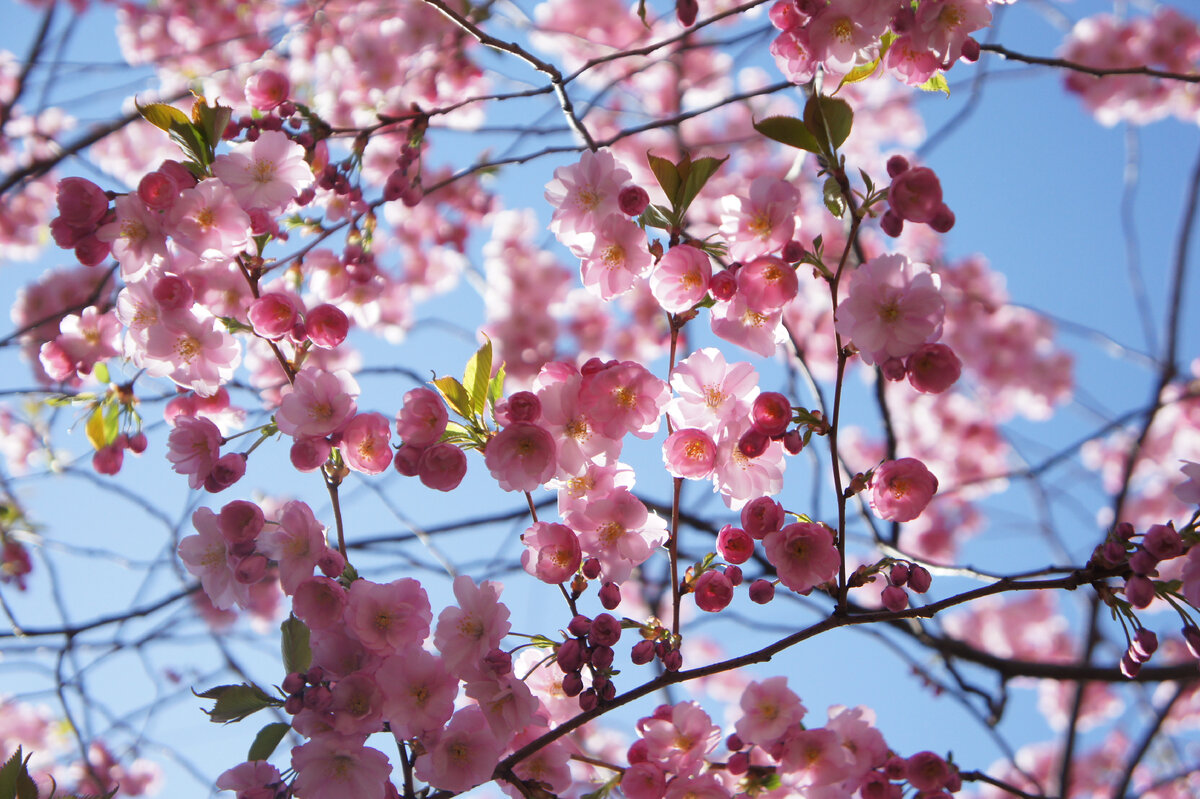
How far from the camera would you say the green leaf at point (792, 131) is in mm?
1009

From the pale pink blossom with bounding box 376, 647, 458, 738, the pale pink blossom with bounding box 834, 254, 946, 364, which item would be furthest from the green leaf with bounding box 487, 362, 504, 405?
the pale pink blossom with bounding box 834, 254, 946, 364

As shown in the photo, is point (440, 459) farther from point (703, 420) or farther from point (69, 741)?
point (69, 741)

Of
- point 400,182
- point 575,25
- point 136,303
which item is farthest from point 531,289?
point 136,303

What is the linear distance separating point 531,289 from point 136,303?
4556 millimetres

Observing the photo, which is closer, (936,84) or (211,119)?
(211,119)

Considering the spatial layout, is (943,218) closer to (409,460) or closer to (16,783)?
(409,460)

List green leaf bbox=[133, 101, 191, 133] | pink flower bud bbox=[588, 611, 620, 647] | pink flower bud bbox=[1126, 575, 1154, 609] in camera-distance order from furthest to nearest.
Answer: green leaf bbox=[133, 101, 191, 133] → pink flower bud bbox=[588, 611, 620, 647] → pink flower bud bbox=[1126, 575, 1154, 609]

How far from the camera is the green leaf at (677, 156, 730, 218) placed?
3.58 feet

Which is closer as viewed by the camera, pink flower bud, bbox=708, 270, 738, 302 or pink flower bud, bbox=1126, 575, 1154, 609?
pink flower bud, bbox=1126, 575, 1154, 609

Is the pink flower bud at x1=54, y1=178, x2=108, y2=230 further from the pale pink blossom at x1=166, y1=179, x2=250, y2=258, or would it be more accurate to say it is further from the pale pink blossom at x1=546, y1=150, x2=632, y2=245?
the pale pink blossom at x1=546, y1=150, x2=632, y2=245

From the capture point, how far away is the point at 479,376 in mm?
1142

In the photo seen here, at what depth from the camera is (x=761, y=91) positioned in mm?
1728

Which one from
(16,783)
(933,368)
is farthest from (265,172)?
(933,368)

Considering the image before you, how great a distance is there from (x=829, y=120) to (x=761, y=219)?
155 mm
